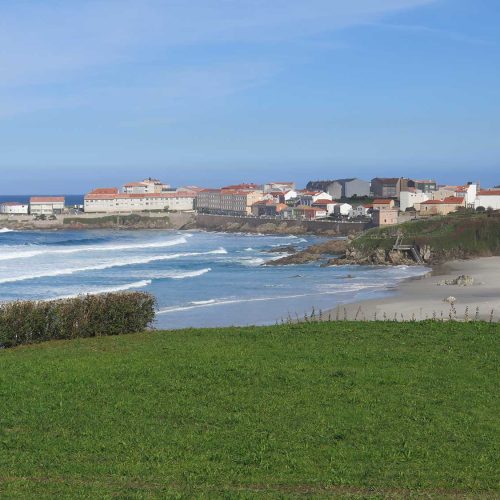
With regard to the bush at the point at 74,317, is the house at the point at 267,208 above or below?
above

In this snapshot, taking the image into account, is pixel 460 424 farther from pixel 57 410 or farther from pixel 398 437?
pixel 57 410

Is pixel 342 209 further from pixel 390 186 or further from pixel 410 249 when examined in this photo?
pixel 410 249

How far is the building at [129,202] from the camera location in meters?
158

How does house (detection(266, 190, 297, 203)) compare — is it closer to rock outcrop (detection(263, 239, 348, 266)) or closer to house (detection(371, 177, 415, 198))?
house (detection(371, 177, 415, 198))

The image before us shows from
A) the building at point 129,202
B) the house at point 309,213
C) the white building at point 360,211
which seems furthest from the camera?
the building at point 129,202

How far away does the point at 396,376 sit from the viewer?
15.9 metres

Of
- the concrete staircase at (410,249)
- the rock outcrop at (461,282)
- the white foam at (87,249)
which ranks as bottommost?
the white foam at (87,249)

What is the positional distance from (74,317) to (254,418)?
386 inches

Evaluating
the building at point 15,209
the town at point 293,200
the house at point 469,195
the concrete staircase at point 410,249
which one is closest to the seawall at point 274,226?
the town at point 293,200

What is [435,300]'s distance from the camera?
36688 mm

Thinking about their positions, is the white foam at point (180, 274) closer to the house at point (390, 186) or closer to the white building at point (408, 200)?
the white building at point (408, 200)

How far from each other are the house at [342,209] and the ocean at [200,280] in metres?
37.6

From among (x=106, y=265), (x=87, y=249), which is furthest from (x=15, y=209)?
(x=106, y=265)

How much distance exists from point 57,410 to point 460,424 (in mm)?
6020
